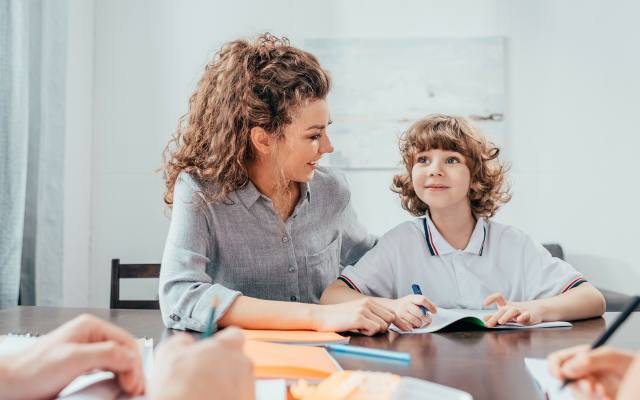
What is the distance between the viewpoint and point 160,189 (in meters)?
3.43

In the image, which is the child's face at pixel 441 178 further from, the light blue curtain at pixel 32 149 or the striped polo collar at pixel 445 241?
the light blue curtain at pixel 32 149

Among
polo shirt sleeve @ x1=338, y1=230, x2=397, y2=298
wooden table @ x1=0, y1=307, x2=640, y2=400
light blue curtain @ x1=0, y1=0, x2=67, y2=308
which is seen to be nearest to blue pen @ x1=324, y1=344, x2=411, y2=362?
wooden table @ x1=0, y1=307, x2=640, y2=400

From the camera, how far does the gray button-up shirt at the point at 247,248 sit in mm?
1179

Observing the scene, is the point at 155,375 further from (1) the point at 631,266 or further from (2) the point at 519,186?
(1) the point at 631,266

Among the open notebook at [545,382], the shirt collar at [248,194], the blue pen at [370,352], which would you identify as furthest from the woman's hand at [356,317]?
the shirt collar at [248,194]

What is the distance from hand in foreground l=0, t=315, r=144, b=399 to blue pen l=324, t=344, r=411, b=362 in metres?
0.32

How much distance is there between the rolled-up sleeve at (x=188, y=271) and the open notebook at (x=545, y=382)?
54cm

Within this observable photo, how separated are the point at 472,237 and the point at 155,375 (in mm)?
1236

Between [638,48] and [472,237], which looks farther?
[638,48]

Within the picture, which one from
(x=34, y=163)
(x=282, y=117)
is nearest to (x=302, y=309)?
(x=282, y=117)

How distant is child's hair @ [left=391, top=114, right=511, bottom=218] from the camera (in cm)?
167

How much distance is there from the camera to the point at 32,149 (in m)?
2.82

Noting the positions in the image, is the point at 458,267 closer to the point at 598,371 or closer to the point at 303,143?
the point at 303,143

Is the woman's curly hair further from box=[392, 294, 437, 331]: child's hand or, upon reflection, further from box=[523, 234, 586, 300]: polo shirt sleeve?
box=[523, 234, 586, 300]: polo shirt sleeve
